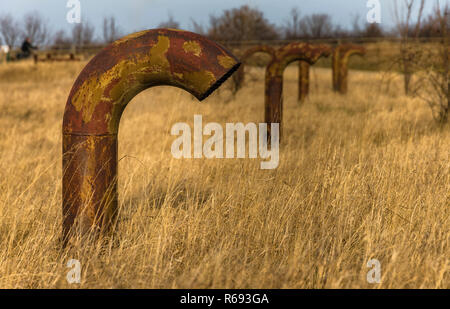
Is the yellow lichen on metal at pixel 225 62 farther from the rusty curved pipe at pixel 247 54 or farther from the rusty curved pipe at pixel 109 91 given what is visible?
the rusty curved pipe at pixel 247 54

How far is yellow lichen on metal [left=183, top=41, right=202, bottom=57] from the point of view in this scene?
2299 mm

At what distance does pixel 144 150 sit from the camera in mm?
5684

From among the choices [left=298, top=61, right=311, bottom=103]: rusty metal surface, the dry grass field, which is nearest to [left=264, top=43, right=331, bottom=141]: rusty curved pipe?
the dry grass field

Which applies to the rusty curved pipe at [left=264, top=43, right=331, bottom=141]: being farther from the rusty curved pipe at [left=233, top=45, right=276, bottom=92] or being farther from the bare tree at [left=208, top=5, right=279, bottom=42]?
the bare tree at [left=208, top=5, right=279, bottom=42]

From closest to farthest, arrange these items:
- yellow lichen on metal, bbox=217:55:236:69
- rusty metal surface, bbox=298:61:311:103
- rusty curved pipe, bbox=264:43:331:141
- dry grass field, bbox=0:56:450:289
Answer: dry grass field, bbox=0:56:450:289
yellow lichen on metal, bbox=217:55:236:69
rusty curved pipe, bbox=264:43:331:141
rusty metal surface, bbox=298:61:311:103

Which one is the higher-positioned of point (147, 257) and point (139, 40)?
point (139, 40)

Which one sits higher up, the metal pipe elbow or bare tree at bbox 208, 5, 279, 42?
bare tree at bbox 208, 5, 279, 42

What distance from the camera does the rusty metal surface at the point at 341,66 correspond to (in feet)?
42.0

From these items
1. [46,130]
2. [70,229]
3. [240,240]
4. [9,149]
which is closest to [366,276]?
[240,240]

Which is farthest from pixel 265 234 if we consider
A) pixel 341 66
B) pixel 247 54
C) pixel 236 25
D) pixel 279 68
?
pixel 236 25

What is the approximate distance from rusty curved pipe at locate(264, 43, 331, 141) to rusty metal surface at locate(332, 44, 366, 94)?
21.0 ft

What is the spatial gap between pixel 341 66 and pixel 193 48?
11290 mm

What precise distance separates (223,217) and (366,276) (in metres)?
0.95

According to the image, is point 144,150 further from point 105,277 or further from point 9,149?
point 105,277
